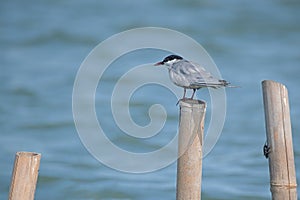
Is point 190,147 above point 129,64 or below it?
below

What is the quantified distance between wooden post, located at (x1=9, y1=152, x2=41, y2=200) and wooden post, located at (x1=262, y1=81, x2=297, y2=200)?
1.43 metres

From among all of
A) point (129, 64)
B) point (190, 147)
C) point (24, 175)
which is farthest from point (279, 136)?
point (129, 64)

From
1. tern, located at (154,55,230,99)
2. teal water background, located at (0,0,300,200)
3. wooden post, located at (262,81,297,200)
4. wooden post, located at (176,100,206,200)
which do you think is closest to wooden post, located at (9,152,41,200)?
wooden post, located at (176,100,206,200)

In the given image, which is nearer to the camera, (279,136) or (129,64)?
(279,136)

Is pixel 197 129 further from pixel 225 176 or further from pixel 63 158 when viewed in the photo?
pixel 63 158

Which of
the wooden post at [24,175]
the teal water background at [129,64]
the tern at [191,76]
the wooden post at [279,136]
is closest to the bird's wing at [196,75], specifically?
the tern at [191,76]

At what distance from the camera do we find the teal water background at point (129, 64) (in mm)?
9133

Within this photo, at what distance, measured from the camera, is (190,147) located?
4559 mm

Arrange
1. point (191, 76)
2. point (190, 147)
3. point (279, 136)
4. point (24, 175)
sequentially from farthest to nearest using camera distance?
point (191, 76)
point (279, 136)
point (190, 147)
point (24, 175)

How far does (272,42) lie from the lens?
564 inches

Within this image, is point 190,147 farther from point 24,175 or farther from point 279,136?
point 24,175

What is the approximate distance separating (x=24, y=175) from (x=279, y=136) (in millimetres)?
1550

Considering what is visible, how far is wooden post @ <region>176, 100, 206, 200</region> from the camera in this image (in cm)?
455

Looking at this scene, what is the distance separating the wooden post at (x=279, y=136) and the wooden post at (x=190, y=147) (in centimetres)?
46
